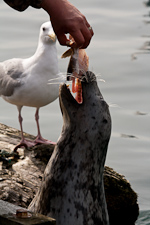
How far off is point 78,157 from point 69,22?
93 centimetres

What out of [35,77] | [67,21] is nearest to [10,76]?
[35,77]

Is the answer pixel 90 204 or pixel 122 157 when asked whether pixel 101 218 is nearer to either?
pixel 90 204

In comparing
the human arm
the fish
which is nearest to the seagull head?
the fish

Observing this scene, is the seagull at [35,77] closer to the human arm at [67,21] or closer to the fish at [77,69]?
the fish at [77,69]

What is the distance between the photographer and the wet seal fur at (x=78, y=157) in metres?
4.24

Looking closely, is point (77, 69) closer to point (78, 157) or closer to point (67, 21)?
point (67, 21)

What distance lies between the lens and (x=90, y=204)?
4293mm

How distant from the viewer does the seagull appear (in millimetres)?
6492

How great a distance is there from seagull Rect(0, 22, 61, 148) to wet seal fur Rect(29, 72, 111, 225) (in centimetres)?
205

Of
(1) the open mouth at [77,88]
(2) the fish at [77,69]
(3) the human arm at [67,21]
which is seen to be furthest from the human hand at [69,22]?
(1) the open mouth at [77,88]

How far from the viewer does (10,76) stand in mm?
Result: 6730

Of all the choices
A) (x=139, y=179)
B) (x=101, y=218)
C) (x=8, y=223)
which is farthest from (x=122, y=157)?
(x=8, y=223)

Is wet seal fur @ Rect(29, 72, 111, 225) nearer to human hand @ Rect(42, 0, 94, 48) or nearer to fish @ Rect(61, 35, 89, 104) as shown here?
fish @ Rect(61, 35, 89, 104)

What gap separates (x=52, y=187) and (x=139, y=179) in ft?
9.63
